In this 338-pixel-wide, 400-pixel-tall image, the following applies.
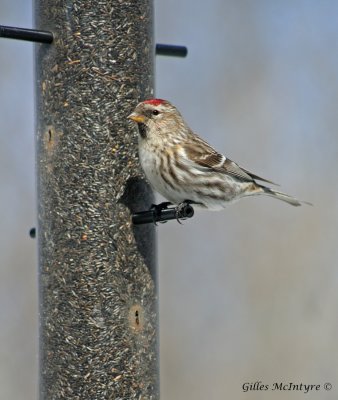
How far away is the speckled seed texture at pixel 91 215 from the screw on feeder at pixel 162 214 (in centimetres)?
7

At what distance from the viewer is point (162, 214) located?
6141mm

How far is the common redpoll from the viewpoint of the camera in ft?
20.6

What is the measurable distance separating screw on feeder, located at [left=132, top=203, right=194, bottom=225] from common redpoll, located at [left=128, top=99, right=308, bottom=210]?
0.16 meters

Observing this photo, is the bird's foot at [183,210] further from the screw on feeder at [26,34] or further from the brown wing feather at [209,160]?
the screw on feeder at [26,34]

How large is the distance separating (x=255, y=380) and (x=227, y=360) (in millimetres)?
328

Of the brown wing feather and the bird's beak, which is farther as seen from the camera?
the brown wing feather

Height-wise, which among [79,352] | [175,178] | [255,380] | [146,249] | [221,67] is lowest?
[255,380]

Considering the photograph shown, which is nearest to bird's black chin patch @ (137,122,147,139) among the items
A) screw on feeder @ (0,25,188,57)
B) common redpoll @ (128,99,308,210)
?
common redpoll @ (128,99,308,210)

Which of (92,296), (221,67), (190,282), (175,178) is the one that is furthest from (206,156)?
(221,67)

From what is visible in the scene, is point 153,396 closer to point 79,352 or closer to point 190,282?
point 79,352

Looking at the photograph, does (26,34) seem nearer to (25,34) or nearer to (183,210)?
(25,34)

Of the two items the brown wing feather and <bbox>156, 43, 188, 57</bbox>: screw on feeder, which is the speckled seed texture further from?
<bbox>156, 43, 188, 57</bbox>: screw on feeder

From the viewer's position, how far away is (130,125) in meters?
6.34

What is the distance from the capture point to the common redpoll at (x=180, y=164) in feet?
20.6
